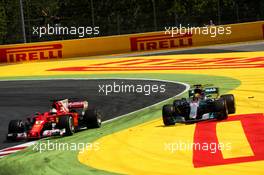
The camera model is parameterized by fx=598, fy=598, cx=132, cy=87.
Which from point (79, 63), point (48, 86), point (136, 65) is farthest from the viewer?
point (79, 63)

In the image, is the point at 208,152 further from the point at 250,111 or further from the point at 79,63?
the point at 79,63

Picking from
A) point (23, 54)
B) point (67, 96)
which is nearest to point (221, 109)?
point (67, 96)

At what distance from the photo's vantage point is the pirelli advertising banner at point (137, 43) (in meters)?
34.5

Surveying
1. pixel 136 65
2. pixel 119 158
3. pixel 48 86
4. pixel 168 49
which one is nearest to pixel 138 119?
pixel 119 158

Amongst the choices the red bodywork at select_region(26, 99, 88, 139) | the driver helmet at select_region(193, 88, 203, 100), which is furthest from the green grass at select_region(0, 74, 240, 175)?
the driver helmet at select_region(193, 88, 203, 100)

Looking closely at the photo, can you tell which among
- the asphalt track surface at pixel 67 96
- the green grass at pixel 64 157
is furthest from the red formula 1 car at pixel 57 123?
the asphalt track surface at pixel 67 96

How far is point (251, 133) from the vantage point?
995 centimetres

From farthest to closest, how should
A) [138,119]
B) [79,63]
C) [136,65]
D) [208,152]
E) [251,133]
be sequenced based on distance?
[79,63]
[136,65]
[138,119]
[251,133]
[208,152]

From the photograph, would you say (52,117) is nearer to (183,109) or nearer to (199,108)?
(183,109)

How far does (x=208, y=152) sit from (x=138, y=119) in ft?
14.7
